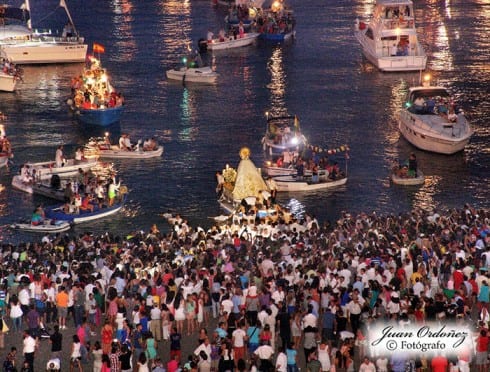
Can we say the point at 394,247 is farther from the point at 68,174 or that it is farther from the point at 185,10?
the point at 185,10

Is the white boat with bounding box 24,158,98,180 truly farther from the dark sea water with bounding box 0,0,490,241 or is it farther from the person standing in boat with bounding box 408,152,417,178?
the person standing in boat with bounding box 408,152,417,178

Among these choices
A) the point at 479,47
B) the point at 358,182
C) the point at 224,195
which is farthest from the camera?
the point at 479,47

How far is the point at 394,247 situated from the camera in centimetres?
4281

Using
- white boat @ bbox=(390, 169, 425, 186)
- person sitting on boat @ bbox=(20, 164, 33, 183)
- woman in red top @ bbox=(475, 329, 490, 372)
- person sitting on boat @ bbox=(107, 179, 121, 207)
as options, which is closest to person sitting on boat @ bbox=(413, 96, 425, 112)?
white boat @ bbox=(390, 169, 425, 186)

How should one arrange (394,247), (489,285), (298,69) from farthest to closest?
(298,69) < (394,247) < (489,285)

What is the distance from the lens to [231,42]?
104m

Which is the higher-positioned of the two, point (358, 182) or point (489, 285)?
point (489, 285)

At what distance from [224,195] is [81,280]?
56.9 feet

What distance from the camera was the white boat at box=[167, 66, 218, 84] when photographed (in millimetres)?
88938

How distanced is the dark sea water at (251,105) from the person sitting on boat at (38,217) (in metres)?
0.92

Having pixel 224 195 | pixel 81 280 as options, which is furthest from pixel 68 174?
pixel 81 280

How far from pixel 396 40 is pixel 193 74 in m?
16.5

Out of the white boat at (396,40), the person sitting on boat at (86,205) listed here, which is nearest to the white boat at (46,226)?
the person sitting on boat at (86,205)

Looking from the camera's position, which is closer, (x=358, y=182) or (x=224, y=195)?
(x=224, y=195)
